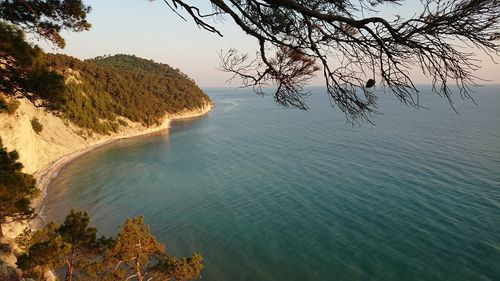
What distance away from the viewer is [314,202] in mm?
29156

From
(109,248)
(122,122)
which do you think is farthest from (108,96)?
(109,248)

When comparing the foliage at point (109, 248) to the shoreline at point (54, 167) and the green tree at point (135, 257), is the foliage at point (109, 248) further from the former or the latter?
the shoreline at point (54, 167)

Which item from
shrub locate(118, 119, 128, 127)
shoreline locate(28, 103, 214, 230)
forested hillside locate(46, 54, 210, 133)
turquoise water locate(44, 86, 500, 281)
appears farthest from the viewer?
shrub locate(118, 119, 128, 127)

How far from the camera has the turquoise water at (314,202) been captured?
20.2 m

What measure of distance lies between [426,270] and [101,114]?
2535 inches

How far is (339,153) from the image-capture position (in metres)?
45.5

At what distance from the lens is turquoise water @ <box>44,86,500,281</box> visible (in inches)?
796

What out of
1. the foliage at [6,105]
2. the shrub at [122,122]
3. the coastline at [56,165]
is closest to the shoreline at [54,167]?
the coastline at [56,165]

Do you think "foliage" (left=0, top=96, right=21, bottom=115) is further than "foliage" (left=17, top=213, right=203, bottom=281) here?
No

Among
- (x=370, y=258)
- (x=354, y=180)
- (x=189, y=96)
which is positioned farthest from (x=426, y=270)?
(x=189, y=96)

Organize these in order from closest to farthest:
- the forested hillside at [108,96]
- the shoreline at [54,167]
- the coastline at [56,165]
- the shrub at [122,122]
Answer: the coastline at [56,165]
the shoreline at [54,167]
the forested hillside at [108,96]
the shrub at [122,122]

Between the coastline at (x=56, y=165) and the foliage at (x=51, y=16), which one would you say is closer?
the foliage at (x=51, y=16)

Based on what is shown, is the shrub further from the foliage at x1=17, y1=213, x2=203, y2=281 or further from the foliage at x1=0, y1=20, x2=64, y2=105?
the foliage at x1=0, y1=20, x2=64, y2=105

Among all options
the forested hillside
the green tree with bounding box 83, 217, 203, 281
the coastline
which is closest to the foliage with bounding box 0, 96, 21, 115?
the coastline
